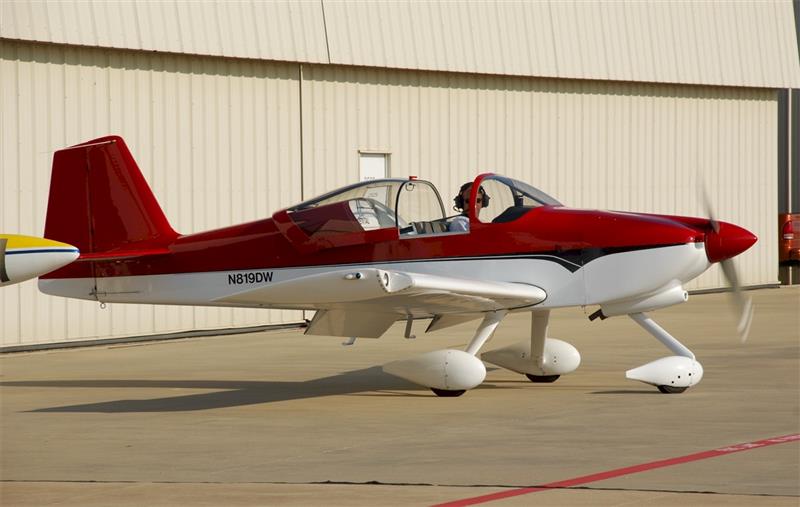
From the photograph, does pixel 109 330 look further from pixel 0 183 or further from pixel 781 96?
pixel 781 96

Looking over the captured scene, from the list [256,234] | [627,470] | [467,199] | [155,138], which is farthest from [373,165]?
[627,470]

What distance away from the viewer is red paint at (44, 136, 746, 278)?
441 inches

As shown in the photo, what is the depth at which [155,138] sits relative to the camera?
57.5ft

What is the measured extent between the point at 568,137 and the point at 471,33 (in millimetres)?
3141

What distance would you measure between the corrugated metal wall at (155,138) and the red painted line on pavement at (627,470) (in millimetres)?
10300

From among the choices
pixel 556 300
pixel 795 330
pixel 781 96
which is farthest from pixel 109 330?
pixel 781 96

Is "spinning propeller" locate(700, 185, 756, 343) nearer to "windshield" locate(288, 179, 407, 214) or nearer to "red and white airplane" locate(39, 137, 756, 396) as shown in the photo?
"red and white airplane" locate(39, 137, 756, 396)

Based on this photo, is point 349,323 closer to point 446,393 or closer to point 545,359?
point 446,393

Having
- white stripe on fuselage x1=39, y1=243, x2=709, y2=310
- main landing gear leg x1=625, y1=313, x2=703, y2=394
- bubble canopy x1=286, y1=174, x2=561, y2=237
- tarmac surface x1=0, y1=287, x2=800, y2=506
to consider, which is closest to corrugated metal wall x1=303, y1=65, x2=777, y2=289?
tarmac surface x1=0, y1=287, x2=800, y2=506

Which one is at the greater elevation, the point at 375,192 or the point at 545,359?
the point at 375,192

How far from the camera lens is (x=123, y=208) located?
12.9 metres

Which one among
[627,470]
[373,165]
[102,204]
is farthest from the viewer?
[373,165]

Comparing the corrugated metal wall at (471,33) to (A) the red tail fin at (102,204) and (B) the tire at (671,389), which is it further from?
(B) the tire at (671,389)

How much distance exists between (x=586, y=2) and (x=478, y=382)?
13510 millimetres
